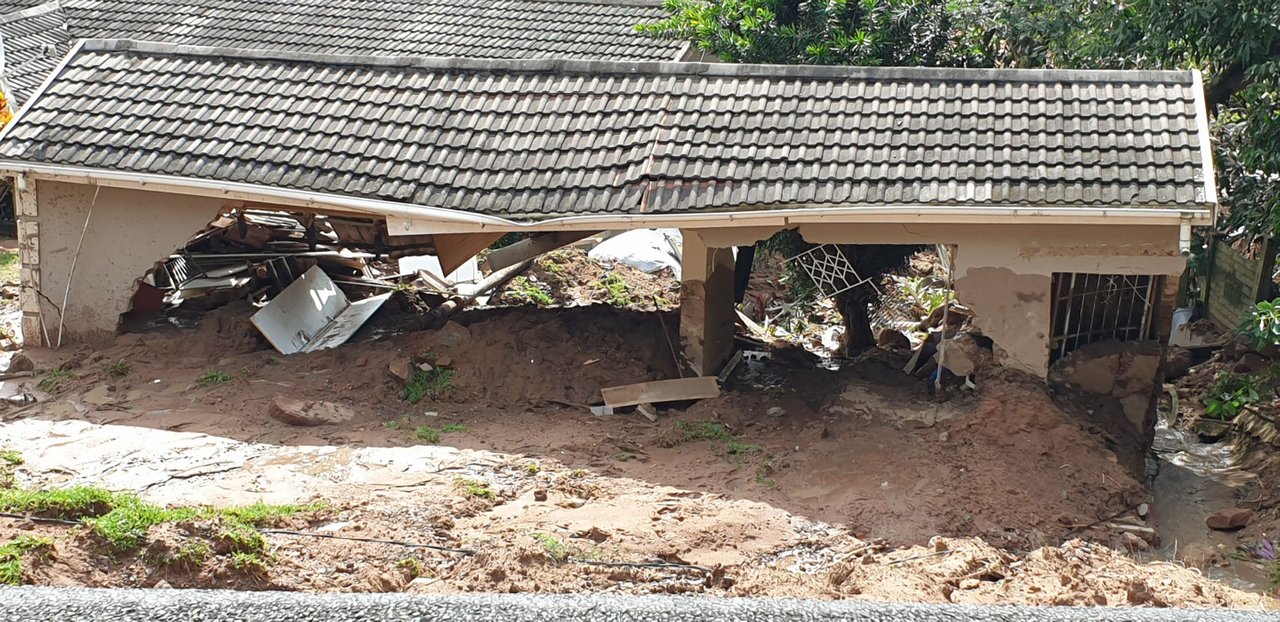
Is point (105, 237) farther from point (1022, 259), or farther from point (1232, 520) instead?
point (1232, 520)

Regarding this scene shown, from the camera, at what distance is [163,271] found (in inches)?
526

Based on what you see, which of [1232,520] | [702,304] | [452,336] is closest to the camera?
[1232,520]

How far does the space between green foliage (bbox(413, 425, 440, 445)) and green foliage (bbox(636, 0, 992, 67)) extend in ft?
18.8

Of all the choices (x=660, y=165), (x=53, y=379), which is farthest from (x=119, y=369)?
(x=660, y=165)

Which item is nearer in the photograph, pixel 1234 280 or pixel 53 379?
pixel 53 379

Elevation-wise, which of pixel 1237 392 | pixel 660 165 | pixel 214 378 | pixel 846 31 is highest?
pixel 846 31

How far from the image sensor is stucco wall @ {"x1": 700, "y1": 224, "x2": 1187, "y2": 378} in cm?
1012

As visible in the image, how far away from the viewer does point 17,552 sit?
22.6 ft

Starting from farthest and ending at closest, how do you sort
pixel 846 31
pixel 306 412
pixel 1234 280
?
pixel 1234 280
pixel 846 31
pixel 306 412

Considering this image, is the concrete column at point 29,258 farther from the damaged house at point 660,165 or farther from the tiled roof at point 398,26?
the tiled roof at point 398,26

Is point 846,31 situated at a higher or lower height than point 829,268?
higher

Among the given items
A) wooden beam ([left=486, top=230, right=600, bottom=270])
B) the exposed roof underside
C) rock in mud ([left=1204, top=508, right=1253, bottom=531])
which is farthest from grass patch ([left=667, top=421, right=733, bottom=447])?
the exposed roof underside

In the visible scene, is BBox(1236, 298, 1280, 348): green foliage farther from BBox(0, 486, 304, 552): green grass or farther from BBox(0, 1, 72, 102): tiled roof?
BBox(0, 1, 72, 102): tiled roof

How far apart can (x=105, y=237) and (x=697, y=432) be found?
5912 mm
